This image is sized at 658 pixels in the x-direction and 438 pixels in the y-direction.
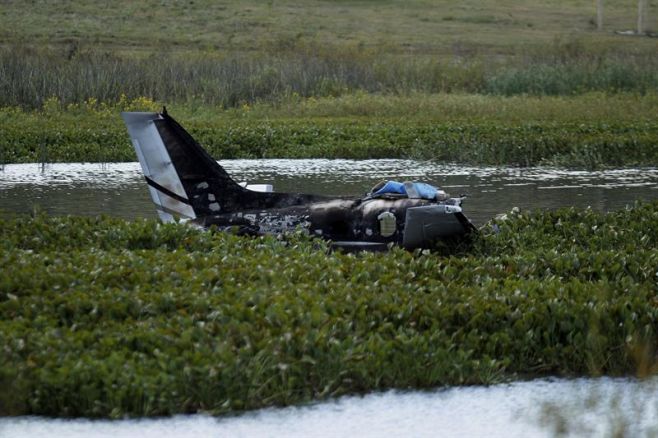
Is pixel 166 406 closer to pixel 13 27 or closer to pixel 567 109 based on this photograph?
pixel 567 109

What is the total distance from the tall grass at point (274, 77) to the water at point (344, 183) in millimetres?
7456

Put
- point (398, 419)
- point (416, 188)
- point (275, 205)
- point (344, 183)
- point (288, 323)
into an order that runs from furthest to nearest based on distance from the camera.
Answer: point (344, 183) < point (275, 205) < point (416, 188) < point (288, 323) < point (398, 419)

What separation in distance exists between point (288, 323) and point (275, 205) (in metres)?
5.22

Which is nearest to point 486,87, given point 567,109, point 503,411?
point 567,109

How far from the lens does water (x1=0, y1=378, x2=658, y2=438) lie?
7.46 m

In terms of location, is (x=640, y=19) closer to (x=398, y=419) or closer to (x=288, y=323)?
(x=288, y=323)

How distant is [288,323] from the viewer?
8641 mm

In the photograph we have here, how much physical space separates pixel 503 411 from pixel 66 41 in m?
47.2

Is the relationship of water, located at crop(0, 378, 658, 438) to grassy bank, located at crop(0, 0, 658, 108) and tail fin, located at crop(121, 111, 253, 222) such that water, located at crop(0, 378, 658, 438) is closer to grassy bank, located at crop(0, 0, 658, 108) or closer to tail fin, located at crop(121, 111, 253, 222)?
tail fin, located at crop(121, 111, 253, 222)

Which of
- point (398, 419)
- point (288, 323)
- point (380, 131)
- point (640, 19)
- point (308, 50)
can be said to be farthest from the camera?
point (640, 19)

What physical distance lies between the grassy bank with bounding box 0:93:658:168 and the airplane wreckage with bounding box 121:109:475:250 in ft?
33.2

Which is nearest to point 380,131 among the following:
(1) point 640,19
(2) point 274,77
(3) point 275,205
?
(2) point 274,77

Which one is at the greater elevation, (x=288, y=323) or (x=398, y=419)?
(x=288, y=323)

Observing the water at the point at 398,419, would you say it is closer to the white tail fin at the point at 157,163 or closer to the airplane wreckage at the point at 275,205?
the airplane wreckage at the point at 275,205
